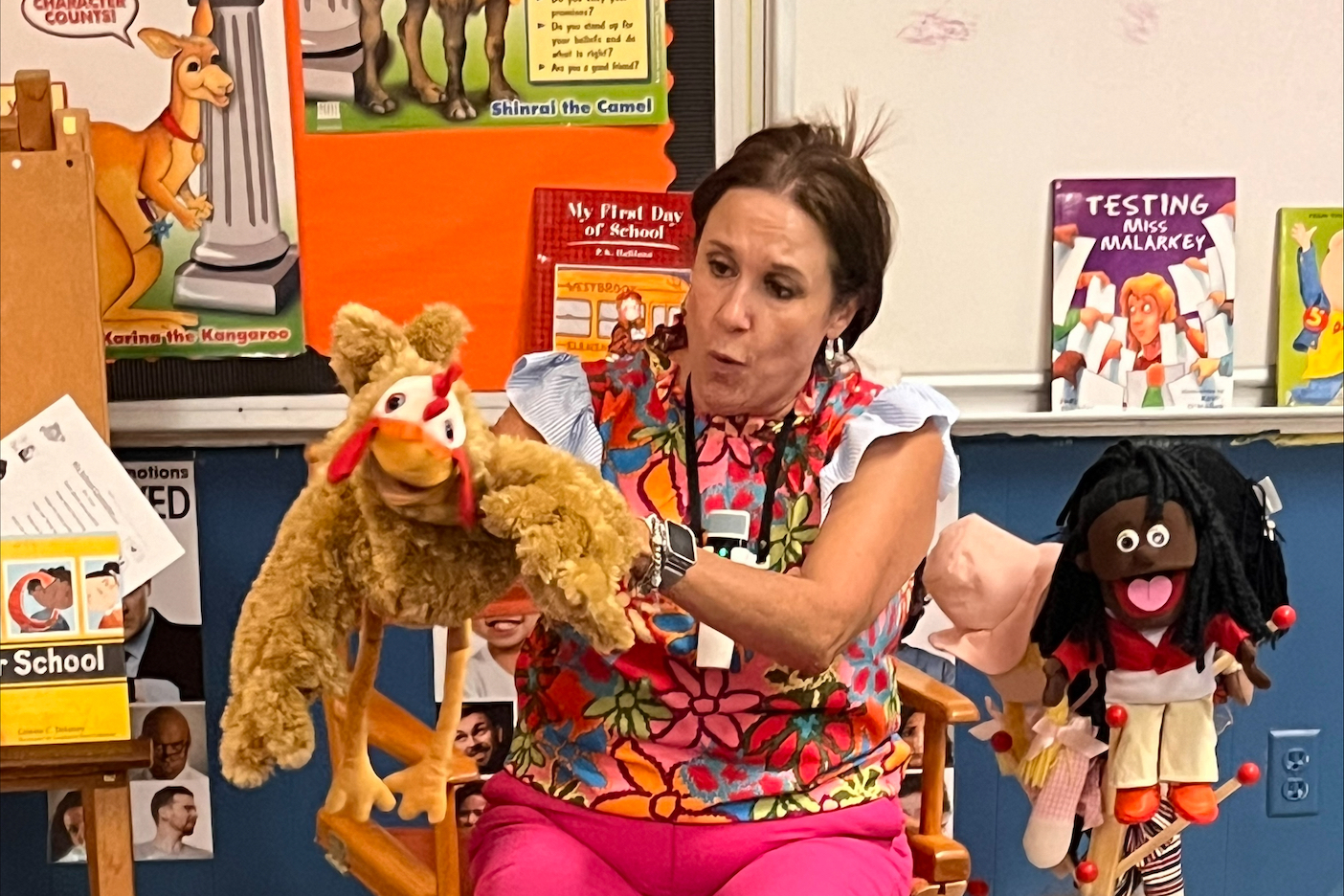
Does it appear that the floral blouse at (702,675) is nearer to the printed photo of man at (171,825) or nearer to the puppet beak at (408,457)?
the puppet beak at (408,457)

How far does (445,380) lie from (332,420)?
860mm

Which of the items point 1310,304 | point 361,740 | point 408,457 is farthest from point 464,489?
point 1310,304

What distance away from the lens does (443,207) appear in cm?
170

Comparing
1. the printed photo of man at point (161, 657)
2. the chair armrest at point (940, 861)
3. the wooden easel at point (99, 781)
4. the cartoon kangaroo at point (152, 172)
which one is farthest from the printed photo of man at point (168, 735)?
the chair armrest at point (940, 861)

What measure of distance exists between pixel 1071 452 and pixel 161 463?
1.26 metres

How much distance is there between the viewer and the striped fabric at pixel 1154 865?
1.58 meters

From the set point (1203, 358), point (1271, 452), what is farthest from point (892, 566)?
point (1271, 452)

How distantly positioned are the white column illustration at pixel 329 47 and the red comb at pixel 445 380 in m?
0.87

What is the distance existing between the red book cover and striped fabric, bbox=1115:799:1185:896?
88cm

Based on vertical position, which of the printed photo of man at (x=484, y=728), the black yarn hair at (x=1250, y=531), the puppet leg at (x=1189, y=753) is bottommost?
the printed photo of man at (x=484, y=728)

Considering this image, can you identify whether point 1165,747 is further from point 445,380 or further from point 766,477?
point 445,380

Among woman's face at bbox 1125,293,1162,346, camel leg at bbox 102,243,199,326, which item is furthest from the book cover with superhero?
camel leg at bbox 102,243,199,326

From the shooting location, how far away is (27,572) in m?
1.41

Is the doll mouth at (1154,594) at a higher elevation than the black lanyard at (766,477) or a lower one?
lower
